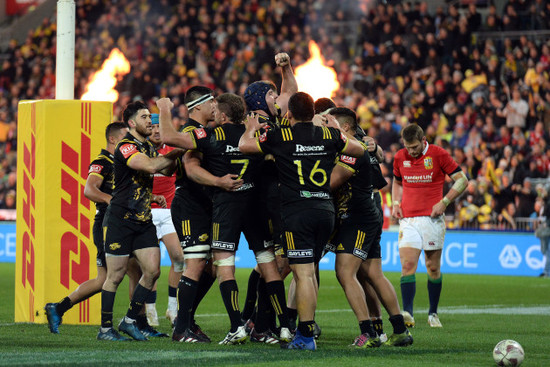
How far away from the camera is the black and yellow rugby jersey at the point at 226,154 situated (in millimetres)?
8695

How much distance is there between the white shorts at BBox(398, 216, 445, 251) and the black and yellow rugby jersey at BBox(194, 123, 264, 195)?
130 inches

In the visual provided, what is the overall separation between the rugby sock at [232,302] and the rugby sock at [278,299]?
0.99ft

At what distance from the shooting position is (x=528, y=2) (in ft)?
81.1

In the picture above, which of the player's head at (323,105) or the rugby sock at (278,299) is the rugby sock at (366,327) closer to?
the rugby sock at (278,299)

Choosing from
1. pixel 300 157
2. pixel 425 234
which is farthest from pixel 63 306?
pixel 425 234

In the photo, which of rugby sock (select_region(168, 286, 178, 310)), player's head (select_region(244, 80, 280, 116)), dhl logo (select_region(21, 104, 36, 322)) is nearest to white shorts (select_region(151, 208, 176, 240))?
rugby sock (select_region(168, 286, 178, 310))

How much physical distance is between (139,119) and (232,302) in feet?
6.45

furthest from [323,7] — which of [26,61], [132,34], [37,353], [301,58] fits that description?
[37,353]

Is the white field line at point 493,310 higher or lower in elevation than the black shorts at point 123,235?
lower

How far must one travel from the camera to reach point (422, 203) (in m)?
11.6

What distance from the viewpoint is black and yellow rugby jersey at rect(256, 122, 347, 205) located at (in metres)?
8.20

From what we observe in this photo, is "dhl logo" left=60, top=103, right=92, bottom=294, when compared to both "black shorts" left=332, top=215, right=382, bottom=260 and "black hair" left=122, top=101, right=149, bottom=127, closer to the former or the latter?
"black hair" left=122, top=101, right=149, bottom=127

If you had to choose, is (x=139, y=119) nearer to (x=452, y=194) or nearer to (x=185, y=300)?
(x=185, y=300)

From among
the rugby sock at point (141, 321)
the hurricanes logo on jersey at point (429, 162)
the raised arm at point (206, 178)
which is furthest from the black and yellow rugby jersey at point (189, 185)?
the hurricanes logo on jersey at point (429, 162)
